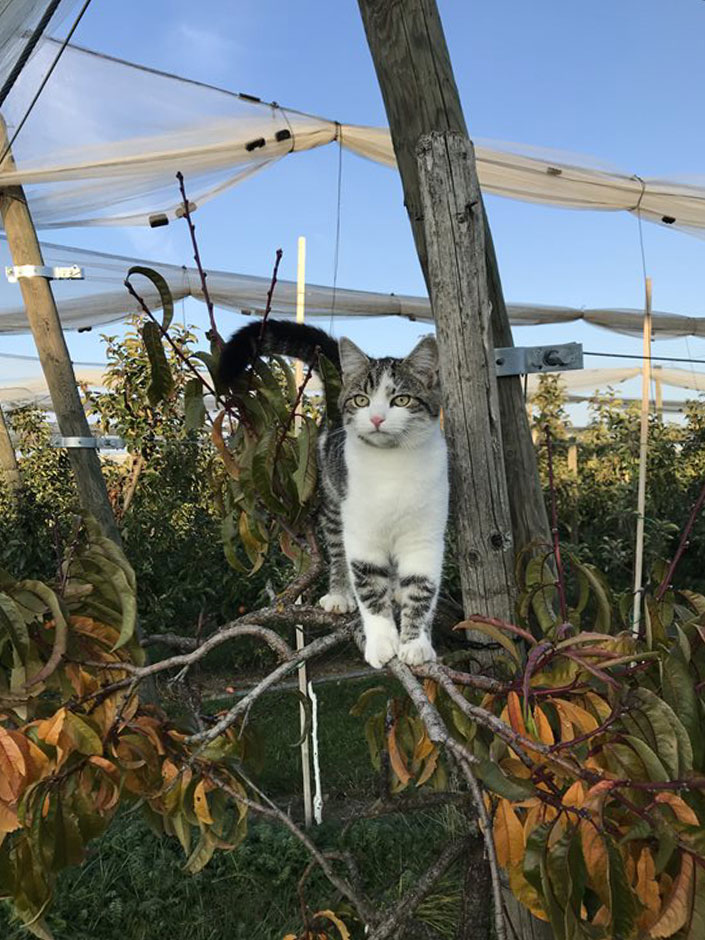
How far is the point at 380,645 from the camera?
1098mm

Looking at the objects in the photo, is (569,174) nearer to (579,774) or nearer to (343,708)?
(343,708)

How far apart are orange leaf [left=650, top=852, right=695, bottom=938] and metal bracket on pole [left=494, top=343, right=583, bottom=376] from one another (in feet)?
2.30

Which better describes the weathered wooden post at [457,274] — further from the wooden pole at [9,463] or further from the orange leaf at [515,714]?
the wooden pole at [9,463]

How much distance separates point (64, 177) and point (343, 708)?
272 cm

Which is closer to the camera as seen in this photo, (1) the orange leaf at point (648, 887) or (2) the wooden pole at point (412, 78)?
(1) the orange leaf at point (648, 887)

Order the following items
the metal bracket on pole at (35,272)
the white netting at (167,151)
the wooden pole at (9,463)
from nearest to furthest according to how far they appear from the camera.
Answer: the metal bracket on pole at (35,272) < the white netting at (167,151) < the wooden pole at (9,463)

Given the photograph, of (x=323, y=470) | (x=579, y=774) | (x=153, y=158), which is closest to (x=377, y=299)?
(x=153, y=158)

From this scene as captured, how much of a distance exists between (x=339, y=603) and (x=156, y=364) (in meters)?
0.58

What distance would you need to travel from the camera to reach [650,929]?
28.2 inches

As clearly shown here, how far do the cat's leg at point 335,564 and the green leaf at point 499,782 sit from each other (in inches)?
22.7

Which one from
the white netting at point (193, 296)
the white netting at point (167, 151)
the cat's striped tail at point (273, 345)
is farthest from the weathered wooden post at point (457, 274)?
the white netting at point (193, 296)

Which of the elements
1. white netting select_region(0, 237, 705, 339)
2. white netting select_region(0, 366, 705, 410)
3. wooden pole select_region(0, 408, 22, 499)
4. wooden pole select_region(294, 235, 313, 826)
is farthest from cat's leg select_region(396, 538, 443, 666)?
white netting select_region(0, 366, 705, 410)

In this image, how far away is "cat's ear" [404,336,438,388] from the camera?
129 cm

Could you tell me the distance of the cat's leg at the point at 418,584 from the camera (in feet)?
3.81
